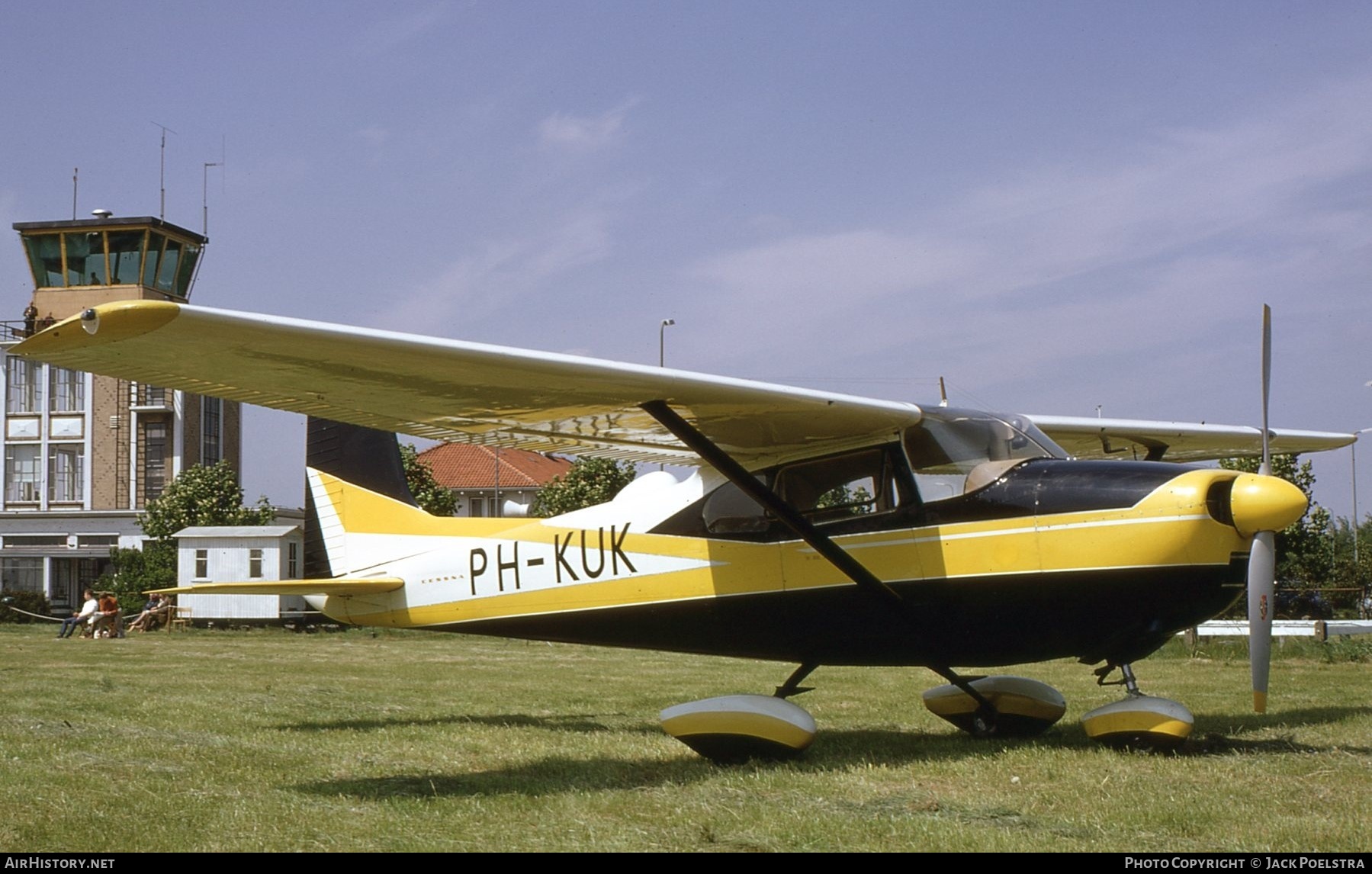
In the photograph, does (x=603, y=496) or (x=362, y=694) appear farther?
(x=603, y=496)

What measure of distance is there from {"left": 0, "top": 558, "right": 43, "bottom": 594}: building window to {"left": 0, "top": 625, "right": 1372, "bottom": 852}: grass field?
5001 cm

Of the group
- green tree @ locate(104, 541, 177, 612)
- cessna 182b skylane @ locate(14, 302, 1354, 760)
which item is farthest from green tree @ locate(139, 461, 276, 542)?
cessna 182b skylane @ locate(14, 302, 1354, 760)

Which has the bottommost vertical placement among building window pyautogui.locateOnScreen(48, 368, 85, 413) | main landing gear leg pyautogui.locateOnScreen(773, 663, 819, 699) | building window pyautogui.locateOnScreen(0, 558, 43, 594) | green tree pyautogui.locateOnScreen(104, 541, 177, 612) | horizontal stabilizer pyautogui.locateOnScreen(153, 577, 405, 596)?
building window pyautogui.locateOnScreen(0, 558, 43, 594)

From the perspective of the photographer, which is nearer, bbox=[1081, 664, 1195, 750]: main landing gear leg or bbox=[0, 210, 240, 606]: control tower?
bbox=[1081, 664, 1195, 750]: main landing gear leg

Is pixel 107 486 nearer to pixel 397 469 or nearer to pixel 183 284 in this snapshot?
pixel 183 284

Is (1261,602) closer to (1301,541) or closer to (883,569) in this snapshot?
(883,569)

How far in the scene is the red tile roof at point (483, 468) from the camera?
229ft

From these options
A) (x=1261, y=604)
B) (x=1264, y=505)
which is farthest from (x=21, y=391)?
(x=1264, y=505)

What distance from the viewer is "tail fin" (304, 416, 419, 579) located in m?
11.8

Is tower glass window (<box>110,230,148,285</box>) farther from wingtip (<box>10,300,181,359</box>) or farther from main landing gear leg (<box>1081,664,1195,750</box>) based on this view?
main landing gear leg (<box>1081,664,1195,750</box>)

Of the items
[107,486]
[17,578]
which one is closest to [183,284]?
[107,486]

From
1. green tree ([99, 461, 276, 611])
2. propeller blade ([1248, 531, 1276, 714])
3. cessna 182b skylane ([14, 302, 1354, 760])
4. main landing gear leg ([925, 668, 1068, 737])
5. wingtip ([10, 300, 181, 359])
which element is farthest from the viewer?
green tree ([99, 461, 276, 611])
